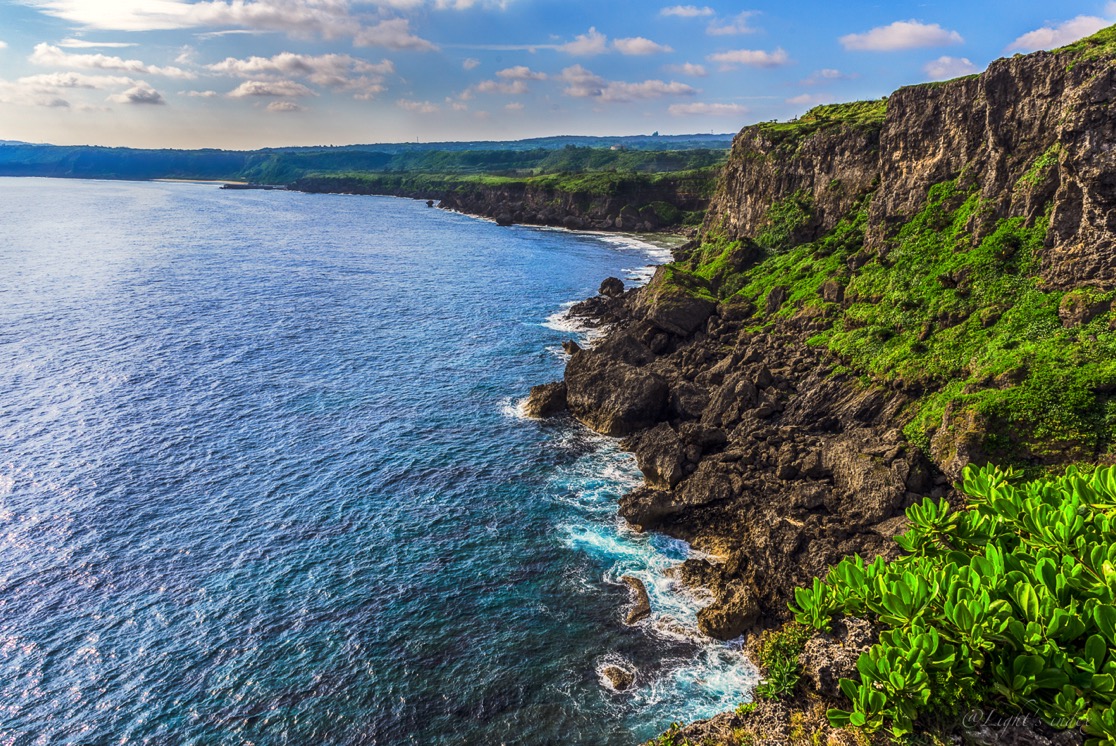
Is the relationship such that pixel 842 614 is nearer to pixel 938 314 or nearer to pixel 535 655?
pixel 535 655

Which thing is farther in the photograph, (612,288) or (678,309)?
(612,288)

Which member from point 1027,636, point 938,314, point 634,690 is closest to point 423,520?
point 634,690

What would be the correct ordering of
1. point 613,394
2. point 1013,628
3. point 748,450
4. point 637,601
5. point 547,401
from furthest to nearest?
1. point 547,401
2. point 613,394
3. point 748,450
4. point 637,601
5. point 1013,628

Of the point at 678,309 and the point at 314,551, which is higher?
the point at 678,309

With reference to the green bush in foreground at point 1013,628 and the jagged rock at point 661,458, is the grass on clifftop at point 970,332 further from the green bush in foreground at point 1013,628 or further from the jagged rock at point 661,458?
the green bush in foreground at point 1013,628

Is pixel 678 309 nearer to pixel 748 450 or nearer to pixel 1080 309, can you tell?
pixel 748 450

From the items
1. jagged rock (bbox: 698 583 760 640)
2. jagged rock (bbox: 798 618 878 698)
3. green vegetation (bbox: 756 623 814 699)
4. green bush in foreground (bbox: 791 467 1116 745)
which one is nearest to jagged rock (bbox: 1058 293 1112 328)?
jagged rock (bbox: 698 583 760 640)

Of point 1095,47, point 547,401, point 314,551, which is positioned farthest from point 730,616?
point 1095,47
